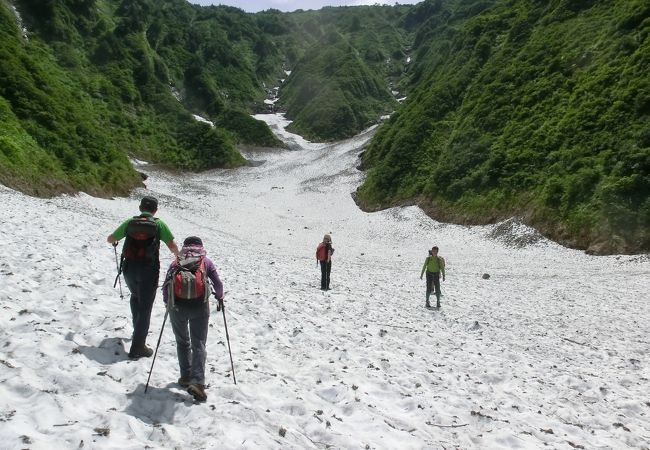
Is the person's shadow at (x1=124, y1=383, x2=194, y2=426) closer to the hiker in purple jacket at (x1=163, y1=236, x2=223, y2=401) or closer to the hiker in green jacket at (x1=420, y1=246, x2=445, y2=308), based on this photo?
the hiker in purple jacket at (x1=163, y1=236, x2=223, y2=401)

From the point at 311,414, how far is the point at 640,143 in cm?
3633

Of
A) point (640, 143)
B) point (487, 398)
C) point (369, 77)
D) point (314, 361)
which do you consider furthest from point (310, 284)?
point (369, 77)

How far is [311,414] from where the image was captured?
7.72 metres

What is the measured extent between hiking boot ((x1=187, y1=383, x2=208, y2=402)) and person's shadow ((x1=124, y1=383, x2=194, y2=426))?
0.10 metres

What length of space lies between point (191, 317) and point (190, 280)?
65cm

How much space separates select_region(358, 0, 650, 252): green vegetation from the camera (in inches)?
1344

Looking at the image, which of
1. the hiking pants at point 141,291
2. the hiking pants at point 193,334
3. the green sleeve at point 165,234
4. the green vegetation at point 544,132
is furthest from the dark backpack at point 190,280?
the green vegetation at point 544,132

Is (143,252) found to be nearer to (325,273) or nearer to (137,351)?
(137,351)

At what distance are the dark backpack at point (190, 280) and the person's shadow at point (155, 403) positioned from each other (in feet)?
4.88

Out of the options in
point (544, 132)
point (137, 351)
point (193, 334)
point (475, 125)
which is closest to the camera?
point (193, 334)

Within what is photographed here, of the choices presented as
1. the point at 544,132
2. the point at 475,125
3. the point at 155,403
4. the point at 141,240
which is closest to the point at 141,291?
the point at 141,240

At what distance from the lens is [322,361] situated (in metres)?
10.2

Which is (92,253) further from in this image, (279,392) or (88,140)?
(88,140)

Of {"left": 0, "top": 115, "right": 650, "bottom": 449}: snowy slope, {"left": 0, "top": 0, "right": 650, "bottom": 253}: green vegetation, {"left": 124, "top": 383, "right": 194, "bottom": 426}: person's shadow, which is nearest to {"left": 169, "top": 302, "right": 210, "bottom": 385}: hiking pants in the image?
{"left": 124, "top": 383, "right": 194, "bottom": 426}: person's shadow
